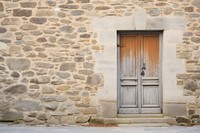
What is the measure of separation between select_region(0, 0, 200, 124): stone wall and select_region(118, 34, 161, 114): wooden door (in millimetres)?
543

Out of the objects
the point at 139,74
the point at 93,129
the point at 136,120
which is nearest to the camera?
the point at 93,129

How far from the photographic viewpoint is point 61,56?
6984mm

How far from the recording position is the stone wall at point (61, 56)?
695 centimetres

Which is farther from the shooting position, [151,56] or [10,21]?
[151,56]

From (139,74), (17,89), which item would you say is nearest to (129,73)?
(139,74)

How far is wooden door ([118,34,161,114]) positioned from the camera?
721 centimetres

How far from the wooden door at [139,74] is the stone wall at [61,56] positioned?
1.78ft

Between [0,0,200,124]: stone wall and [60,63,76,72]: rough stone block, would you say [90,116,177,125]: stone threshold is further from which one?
[60,63,76,72]: rough stone block

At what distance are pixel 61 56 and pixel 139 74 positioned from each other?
1858mm

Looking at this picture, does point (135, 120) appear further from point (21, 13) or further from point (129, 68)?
point (21, 13)

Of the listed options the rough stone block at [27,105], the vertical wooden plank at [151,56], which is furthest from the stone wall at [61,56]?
the vertical wooden plank at [151,56]

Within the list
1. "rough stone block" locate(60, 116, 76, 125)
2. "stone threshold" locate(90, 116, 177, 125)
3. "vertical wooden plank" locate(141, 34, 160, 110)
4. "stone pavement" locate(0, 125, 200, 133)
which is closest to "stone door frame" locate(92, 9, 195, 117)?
"stone threshold" locate(90, 116, 177, 125)

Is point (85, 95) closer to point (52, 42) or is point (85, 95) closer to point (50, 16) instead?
point (52, 42)

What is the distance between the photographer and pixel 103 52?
6.99 metres
